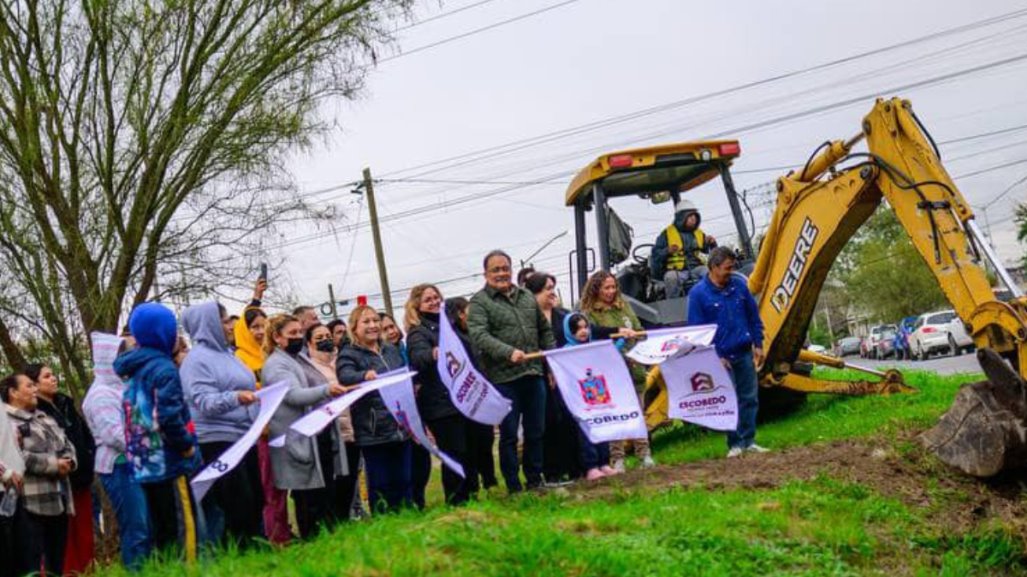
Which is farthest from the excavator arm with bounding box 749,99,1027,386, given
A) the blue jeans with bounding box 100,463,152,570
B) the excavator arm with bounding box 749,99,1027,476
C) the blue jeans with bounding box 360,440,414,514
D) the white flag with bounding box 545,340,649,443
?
the blue jeans with bounding box 100,463,152,570

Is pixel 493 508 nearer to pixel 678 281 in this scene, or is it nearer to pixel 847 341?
pixel 678 281

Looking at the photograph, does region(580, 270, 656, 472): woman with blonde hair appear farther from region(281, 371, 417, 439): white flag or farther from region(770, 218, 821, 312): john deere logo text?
region(281, 371, 417, 439): white flag

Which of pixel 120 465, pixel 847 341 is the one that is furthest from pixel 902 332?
pixel 120 465

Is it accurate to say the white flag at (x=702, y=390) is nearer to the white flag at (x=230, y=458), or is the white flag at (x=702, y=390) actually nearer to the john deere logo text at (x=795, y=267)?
the john deere logo text at (x=795, y=267)

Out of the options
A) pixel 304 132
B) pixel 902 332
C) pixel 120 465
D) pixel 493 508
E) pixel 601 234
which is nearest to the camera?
pixel 493 508

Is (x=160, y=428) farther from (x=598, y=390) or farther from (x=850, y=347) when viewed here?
(x=850, y=347)

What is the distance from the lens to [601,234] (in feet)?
39.4

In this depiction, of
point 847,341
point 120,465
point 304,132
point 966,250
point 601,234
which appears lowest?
point 847,341

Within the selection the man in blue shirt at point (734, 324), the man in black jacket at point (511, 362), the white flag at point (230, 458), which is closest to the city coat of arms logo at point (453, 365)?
the man in black jacket at point (511, 362)

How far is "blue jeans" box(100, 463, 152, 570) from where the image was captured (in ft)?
21.9

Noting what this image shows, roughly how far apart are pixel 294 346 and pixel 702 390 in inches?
147

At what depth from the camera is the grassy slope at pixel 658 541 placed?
504cm

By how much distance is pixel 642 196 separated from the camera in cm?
1276

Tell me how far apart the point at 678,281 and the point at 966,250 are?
3.94 m
